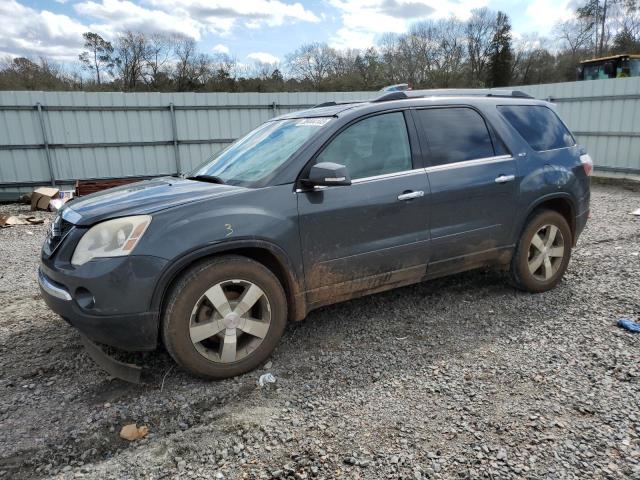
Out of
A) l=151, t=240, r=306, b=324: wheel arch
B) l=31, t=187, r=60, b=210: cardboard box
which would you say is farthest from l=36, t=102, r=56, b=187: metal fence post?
l=151, t=240, r=306, b=324: wheel arch

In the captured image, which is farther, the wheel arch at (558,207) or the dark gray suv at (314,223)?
the wheel arch at (558,207)

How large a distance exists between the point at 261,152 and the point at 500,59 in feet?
164

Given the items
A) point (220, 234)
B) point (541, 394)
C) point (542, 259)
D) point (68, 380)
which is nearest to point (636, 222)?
point (542, 259)

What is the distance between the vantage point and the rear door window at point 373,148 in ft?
11.1

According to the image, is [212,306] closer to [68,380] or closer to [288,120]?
[68,380]

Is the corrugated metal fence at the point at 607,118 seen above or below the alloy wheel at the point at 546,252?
above

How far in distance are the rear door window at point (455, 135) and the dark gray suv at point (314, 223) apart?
0.01 meters

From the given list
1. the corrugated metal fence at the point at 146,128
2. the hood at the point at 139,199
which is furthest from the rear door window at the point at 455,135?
the corrugated metal fence at the point at 146,128

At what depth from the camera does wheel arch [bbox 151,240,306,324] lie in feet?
9.13

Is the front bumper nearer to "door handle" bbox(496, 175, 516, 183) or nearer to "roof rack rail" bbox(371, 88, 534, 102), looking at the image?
"roof rack rail" bbox(371, 88, 534, 102)

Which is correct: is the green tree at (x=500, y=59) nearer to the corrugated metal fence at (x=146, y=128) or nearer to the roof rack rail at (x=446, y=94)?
the corrugated metal fence at (x=146, y=128)

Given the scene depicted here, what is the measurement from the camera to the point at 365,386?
9.78 ft

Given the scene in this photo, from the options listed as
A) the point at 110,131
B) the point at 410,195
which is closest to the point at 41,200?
the point at 110,131

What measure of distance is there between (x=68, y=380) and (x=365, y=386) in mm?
2011
